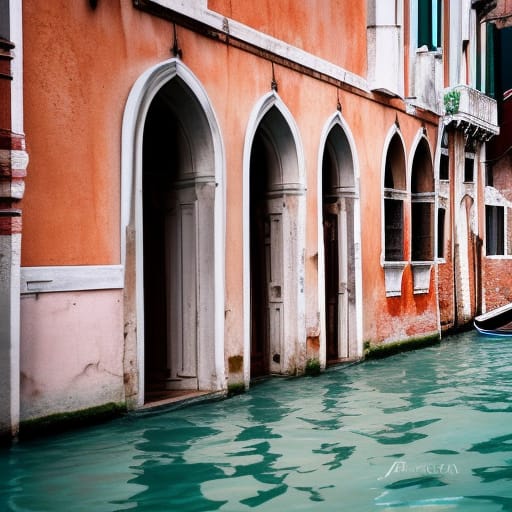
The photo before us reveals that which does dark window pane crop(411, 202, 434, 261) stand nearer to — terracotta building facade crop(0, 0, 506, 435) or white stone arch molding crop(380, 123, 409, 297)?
terracotta building facade crop(0, 0, 506, 435)

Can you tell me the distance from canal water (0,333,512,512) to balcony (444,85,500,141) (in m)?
7.48

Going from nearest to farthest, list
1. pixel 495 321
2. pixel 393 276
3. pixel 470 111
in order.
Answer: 1. pixel 393 276
2. pixel 495 321
3. pixel 470 111

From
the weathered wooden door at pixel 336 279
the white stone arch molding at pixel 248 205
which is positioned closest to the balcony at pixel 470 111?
the weathered wooden door at pixel 336 279

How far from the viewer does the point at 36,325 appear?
19.9 feet

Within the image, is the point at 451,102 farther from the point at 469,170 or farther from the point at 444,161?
the point at 469,170

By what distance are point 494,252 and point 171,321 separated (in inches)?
437

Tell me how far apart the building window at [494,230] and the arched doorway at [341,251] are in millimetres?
7396

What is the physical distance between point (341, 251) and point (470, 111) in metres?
5.42

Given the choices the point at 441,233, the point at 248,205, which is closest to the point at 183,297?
the point at 248,205

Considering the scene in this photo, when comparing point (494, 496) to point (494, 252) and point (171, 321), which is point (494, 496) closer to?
point (171, 321)

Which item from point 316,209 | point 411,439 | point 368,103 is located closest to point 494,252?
point 368,103

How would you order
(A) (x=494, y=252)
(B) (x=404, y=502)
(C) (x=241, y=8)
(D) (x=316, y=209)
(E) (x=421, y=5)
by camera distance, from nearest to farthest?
1. (B) (x=404, y=502)
2. (C) (x=241, y=8)
3. (D) (x=316, y=209)
4. (E) (x=421, y=5)
5. (A) (x=494, y=252)

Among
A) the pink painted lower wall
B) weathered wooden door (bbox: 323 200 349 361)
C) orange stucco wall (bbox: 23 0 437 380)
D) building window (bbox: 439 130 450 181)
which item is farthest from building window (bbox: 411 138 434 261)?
the pink painted lower wall

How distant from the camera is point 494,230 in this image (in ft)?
59.4
